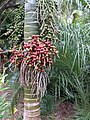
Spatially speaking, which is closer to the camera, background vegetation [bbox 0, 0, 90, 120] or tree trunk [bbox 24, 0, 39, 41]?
tree trunk [bbox 24, 0, 39, 41]

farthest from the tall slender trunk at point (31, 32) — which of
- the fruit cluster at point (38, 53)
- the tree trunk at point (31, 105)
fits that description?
the fruit cluster at point (38, 53)

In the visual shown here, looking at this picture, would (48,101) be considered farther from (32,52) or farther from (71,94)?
(32,52)

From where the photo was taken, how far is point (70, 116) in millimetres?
2705

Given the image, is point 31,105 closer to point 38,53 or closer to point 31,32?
point 38,53

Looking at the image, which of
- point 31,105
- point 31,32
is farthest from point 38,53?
point 31,105

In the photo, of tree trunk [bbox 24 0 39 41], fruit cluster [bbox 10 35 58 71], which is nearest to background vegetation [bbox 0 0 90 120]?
tree trunk [bbox 24 0 39 41]

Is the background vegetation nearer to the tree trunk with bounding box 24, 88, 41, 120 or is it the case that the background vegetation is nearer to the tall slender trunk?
the tall slender trunk

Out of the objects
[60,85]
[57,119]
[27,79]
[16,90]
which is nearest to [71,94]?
[60,85]

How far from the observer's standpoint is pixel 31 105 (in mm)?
2072

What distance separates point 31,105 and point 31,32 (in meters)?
0.66

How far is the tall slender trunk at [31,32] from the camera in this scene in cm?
199

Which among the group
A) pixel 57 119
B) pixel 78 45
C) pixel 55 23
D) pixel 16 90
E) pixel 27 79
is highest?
pixel 55 23

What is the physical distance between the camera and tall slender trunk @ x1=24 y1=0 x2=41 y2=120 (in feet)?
6.54

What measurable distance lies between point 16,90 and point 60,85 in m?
0.51
